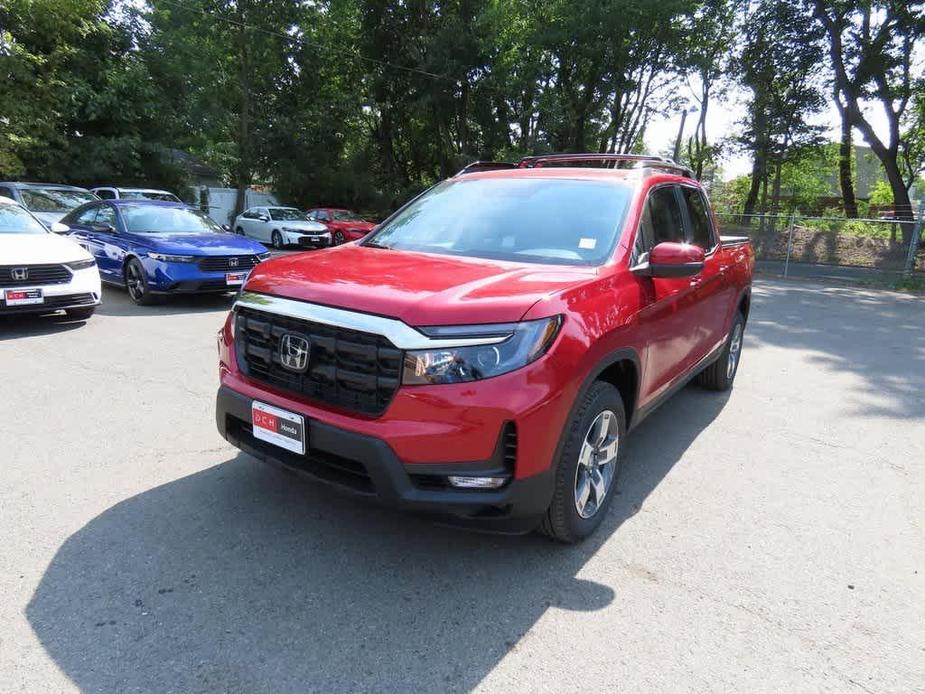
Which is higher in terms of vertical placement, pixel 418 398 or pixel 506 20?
pixel 506 20

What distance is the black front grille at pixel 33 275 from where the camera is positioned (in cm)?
644

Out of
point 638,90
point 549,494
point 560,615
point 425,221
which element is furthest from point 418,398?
point 638,90

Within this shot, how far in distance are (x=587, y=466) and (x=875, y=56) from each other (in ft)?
72.6

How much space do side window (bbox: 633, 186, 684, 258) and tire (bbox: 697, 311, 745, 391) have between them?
1649mm

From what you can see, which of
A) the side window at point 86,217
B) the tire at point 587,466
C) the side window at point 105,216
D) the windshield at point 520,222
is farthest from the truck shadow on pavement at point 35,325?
the tire at point 587,466

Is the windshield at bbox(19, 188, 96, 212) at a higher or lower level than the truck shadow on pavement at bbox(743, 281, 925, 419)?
higher

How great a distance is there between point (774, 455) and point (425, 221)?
285 centimetres

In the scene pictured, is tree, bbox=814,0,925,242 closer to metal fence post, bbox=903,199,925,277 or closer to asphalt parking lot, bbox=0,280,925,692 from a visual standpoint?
metal fence post, bbox=903,199,925,277

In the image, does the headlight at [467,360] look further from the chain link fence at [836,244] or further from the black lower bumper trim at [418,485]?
the chain link fence at [836,244]

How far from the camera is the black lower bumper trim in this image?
7.99ft

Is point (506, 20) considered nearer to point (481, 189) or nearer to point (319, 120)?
point (319, 120)

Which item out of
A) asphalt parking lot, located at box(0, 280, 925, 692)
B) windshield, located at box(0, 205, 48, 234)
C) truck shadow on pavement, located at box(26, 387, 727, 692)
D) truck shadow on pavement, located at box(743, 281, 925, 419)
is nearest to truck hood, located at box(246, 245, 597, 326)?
truck shadow on pavement, located at box(26, 387, 727, 692)

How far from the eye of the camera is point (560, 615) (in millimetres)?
2500

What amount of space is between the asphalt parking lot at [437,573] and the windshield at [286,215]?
17.9 m
